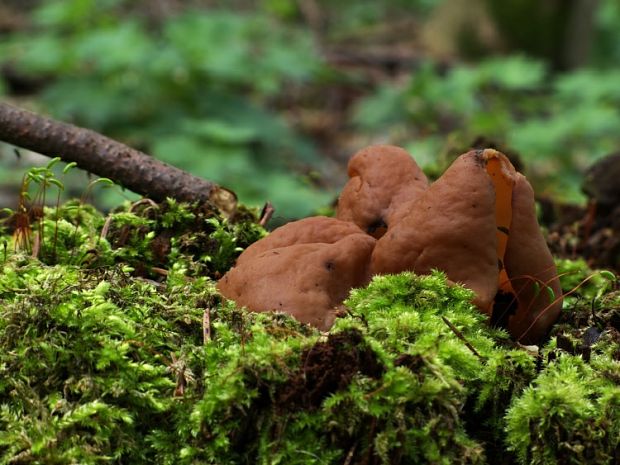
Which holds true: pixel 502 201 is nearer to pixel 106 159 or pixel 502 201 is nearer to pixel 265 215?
pixel 265 215

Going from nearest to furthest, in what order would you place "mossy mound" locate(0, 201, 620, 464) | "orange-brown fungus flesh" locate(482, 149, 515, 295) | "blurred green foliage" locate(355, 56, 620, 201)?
"mossy mound" locate(0, 201, 620, 464), "orange-brown fungus flesh" locate(482, 149, 515, 295), "blurred green foliage" locate(355, 56, 620, 201)

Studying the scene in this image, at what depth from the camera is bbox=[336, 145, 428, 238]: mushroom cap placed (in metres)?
2.95

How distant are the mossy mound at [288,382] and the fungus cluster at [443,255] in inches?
4.0

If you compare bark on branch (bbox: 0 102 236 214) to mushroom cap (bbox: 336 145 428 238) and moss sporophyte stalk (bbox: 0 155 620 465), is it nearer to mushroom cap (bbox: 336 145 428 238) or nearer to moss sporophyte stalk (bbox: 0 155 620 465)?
mushroom cap (bbox: 336 145 428 238)

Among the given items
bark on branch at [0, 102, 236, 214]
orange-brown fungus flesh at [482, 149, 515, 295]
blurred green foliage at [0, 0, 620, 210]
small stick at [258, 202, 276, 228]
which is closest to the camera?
orange-brown fungus flesh at [482, 149, 515, 295]

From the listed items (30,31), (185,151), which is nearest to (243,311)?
(185,151)

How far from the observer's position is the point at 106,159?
332 cm

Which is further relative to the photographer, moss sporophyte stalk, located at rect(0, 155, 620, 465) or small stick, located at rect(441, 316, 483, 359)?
small stick, located at rect(441, 316, 483, 359)

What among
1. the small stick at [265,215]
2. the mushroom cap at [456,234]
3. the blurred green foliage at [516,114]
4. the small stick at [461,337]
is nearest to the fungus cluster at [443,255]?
the mushroom cap at [456,234]

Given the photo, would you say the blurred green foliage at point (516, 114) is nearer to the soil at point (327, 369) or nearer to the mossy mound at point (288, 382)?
the mossy mound at point (288, 382)

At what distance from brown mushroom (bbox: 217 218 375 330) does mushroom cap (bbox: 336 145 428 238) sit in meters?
0.14

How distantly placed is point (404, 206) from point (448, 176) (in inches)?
12.3

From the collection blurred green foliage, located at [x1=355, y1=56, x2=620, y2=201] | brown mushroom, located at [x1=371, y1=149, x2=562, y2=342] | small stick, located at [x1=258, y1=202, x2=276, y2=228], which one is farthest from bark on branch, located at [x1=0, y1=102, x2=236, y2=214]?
blurred green foliage, located at [x1=355, y1=56, x2=620, y2=201]

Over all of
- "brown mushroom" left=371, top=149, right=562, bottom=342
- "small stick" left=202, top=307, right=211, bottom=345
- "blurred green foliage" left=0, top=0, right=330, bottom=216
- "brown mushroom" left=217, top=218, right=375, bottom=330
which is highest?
"brown mushroom" left=371, top=149, right=562, bottom=342
